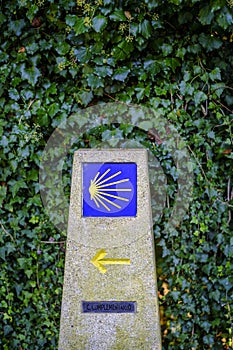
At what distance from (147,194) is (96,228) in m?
0.30

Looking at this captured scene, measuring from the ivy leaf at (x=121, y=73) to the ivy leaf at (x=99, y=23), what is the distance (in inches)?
10.1

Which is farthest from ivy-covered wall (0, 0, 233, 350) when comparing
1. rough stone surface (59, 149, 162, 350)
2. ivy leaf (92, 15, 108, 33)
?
rough stone surface (59, 149, 162, 350)

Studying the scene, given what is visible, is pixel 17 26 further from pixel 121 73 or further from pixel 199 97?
pixel 199 97

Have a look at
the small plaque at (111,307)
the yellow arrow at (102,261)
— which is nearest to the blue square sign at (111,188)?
the yellow arrow at (102,261)

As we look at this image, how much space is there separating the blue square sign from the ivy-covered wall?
2.05 feet

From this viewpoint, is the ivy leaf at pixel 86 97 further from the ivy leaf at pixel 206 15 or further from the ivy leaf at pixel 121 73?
the ivy leaf at pixel 206 15

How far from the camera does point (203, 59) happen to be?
125 inches

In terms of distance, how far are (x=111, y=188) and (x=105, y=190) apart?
0.10 ft

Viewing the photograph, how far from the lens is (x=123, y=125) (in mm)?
3201

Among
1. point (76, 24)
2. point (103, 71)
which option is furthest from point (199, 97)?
point (76, 24)

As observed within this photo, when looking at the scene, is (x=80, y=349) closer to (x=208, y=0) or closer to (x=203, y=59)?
(x=203, y=59)

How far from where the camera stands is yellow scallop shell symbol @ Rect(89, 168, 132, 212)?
258 cm

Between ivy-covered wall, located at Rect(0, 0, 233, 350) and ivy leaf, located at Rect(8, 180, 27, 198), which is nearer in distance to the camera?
ivy-covered wall, located at Rect(0, 0, 233, 350)

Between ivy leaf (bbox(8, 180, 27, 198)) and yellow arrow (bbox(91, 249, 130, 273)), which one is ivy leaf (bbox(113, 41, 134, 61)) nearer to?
ivy leaf (bbox(8, 180, 27, 198))
